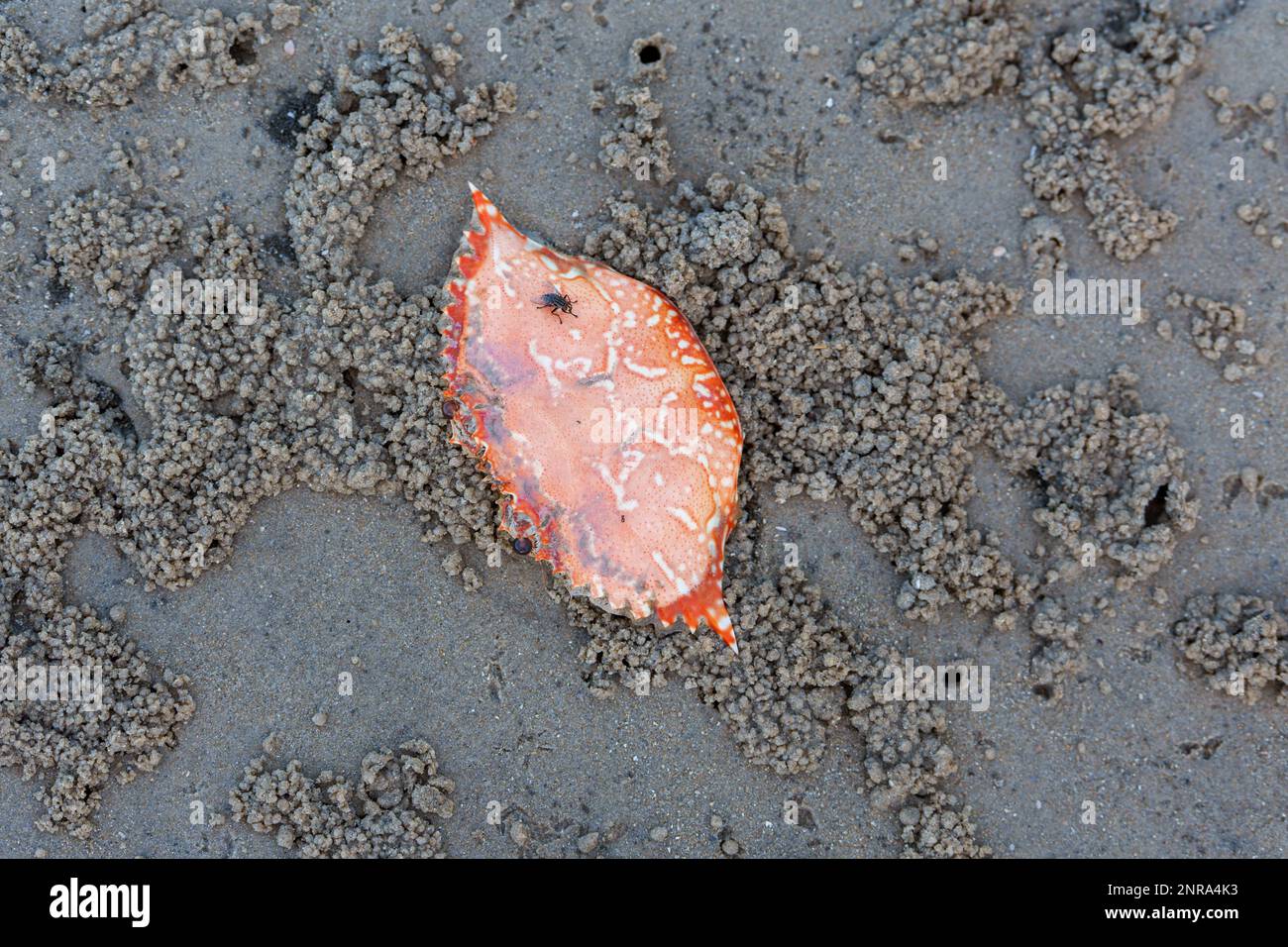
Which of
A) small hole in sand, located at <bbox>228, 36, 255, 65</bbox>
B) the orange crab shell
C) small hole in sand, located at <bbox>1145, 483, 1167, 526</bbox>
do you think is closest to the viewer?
the orange crab shell

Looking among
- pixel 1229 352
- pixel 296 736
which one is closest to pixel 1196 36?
pixel 1229 352

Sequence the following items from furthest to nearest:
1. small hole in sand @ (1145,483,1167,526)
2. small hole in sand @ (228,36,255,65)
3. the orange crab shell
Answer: small hole in sand @ (228,36,255,65)
small hole in sand @ (1145,483,1167,526)
the orange crab shell

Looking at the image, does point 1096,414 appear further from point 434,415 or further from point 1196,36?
point 434,415

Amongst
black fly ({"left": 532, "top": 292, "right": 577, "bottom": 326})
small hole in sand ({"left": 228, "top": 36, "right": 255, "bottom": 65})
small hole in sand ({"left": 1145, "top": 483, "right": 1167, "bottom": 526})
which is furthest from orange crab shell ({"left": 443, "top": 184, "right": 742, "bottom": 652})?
small hole in sand ({"left": 1145, "top": 483, "right": 1167, "bottom": 526})

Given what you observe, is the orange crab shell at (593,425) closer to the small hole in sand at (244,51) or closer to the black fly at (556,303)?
the black fly at (556,303)

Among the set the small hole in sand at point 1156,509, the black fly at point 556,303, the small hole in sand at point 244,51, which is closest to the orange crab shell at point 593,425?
the black fly at point 556,303

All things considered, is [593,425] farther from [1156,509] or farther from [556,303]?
[1156,509]

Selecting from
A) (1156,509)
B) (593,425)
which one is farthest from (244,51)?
(1156,509)

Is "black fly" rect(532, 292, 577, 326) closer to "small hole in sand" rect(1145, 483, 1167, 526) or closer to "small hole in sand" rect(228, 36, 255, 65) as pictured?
"small hole in sand" rect(228, 36, 255, 65)
